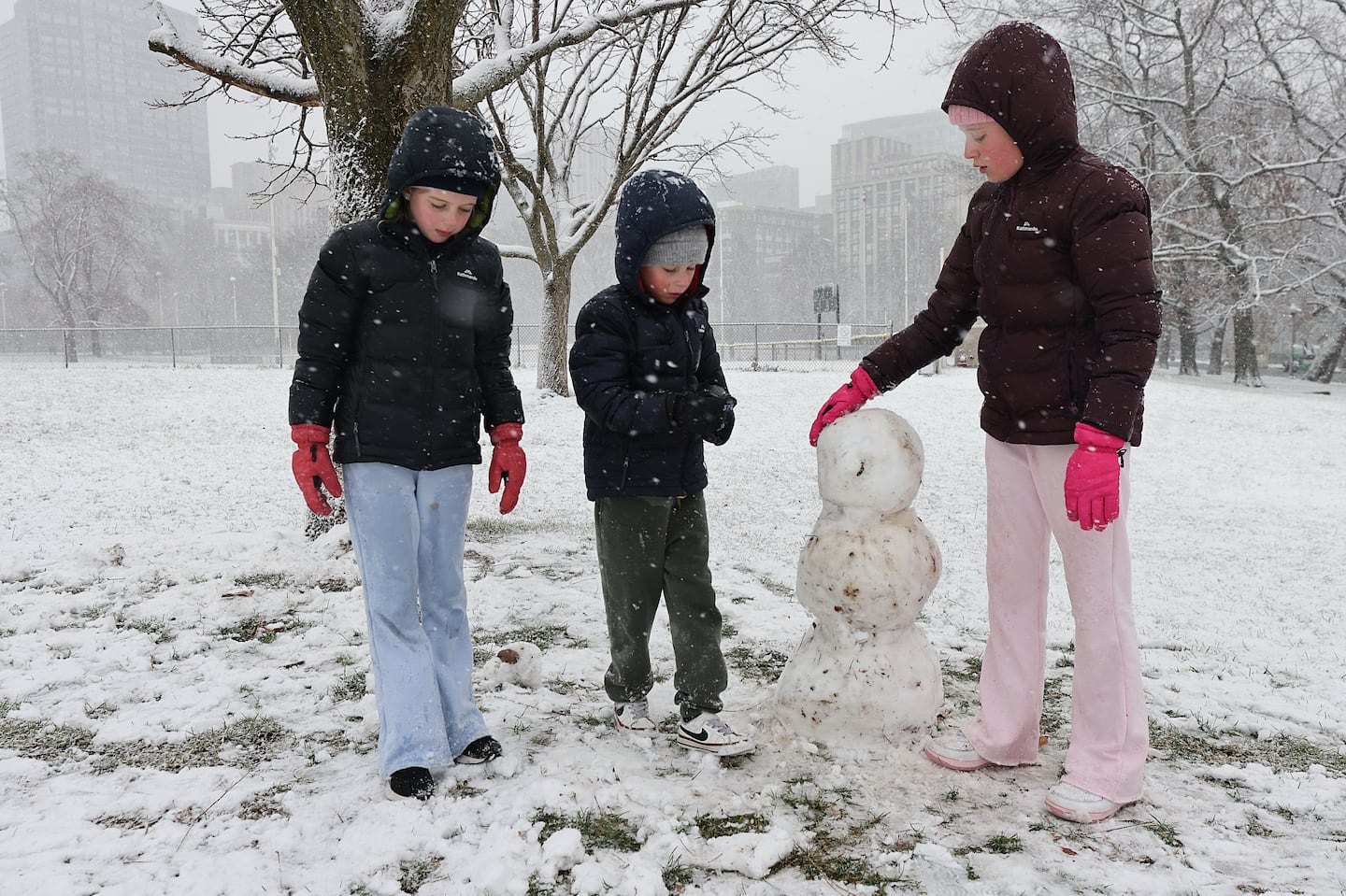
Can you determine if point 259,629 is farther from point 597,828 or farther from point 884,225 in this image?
point 884,225

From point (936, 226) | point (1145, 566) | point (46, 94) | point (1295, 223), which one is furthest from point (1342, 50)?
point (46, 94)

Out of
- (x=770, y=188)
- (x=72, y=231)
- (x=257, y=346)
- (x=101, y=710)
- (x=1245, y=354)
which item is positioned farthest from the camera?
(x=770, y=188)

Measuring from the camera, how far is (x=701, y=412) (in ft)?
8.79

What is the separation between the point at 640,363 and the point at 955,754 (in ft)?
5.36

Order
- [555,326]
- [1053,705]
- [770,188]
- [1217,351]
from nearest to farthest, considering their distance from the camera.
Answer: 1. [1053,705]
2. [555,326]
3. [1217,351]
4. [770,188]

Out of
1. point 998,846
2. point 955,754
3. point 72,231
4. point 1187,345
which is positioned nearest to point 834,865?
point 998,846

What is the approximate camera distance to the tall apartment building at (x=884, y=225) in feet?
243

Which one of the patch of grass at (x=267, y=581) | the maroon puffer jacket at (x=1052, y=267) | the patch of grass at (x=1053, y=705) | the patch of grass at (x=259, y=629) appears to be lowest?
the patch of grass at (x=1053, y=705)

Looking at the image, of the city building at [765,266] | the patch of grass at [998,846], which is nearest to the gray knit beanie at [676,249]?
the patch of grass at [998,846]

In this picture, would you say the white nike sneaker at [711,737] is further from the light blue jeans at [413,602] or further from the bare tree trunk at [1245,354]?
the bare tree trunk at [1245,354]

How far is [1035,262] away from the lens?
2.52 metres

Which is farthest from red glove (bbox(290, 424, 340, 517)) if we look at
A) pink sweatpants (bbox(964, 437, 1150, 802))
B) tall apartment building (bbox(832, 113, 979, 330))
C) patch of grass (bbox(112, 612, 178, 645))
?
tall apartment building (bbox(832, 113, 979, 330))

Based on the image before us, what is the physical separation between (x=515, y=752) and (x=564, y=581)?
2239 millimetres

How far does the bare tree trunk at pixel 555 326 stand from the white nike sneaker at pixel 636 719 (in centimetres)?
1263
